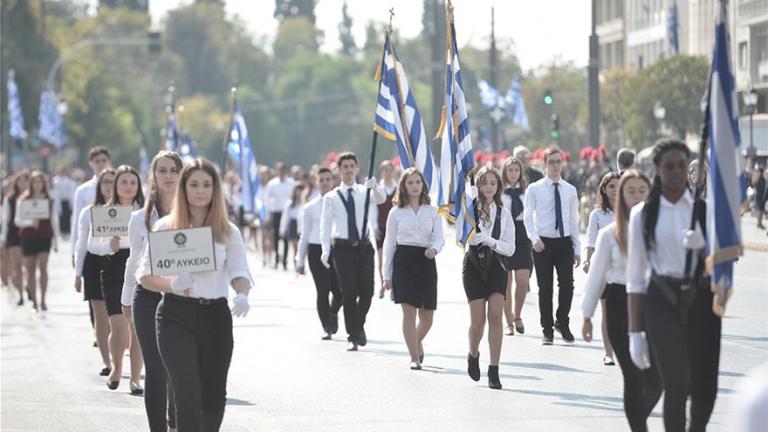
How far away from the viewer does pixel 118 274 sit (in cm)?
1343

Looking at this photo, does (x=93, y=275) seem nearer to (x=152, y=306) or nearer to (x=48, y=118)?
(x=152, y=306)

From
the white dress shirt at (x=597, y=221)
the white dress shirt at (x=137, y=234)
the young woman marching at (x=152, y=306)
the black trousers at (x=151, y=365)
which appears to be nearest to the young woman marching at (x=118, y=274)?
the young woman marching at (x=152, y=306)

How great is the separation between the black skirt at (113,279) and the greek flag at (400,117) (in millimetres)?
4938

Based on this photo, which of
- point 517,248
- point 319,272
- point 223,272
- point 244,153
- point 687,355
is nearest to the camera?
point 687,355

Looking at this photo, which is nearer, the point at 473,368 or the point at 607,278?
the point at 607,278

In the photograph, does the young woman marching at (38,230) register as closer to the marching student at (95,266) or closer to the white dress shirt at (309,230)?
the white dress shirt at (309,230)

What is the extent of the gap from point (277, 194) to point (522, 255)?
15.9 m

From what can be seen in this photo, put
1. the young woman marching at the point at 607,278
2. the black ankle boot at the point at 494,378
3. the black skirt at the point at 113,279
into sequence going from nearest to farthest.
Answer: the young woman marching at the point at 607,278 < the black ankle boot at the point at 494,378 < the black skirt at the point at 113,279

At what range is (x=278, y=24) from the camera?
192000 millimetres

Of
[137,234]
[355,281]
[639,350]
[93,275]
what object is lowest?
[355,281]

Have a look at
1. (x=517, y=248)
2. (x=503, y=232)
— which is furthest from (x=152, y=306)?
(x=517, y=248)

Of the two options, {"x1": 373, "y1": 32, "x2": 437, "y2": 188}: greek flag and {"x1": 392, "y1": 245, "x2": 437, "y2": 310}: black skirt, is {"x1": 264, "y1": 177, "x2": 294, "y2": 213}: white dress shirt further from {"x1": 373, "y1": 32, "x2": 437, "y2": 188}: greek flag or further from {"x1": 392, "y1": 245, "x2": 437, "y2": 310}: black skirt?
{"x1": 392, "y1": 245, "x2": 437, "y2": 310}: black skirt

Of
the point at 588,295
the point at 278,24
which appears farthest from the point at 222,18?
the point at 588,295

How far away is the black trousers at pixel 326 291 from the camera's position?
17984mm
